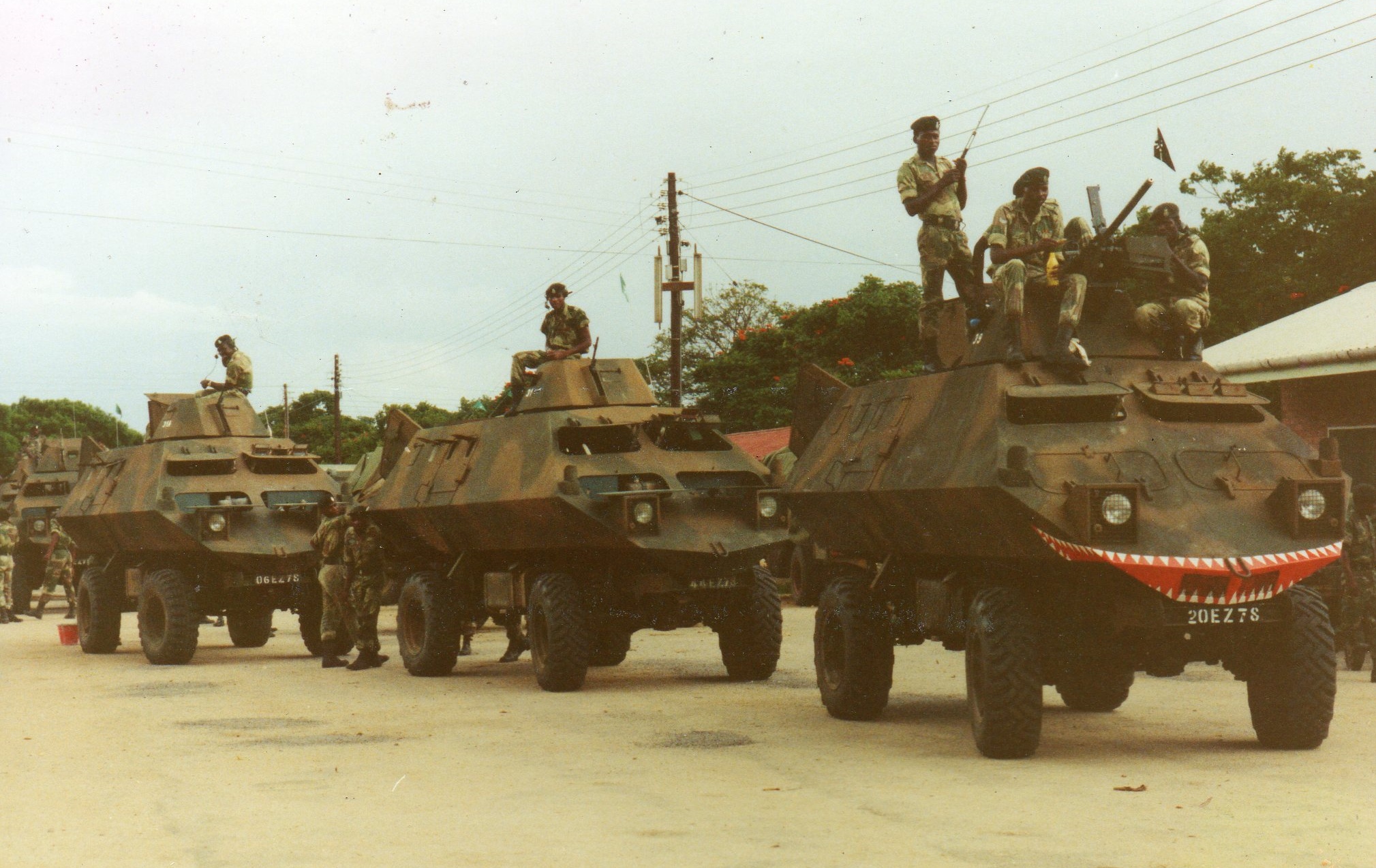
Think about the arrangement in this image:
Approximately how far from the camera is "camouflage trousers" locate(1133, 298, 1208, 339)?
33.0 ft

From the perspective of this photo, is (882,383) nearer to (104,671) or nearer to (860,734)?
(860,734)

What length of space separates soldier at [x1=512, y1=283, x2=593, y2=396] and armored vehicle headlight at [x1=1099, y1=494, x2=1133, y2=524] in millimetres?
7465

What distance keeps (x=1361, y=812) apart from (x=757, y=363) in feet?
122

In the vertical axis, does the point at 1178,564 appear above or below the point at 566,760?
A: above

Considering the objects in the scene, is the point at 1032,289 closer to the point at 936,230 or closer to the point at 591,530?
the point at 936,230

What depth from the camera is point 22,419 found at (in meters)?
72.7

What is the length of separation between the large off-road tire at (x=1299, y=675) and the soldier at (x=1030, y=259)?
1859mm

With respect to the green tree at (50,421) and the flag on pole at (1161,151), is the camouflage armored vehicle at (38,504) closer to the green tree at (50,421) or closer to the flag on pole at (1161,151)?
the flag on pole at (1161,151)

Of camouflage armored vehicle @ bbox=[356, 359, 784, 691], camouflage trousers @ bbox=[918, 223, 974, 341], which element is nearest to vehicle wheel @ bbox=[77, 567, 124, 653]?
camouflage armored vehicle @ bbox=[356, 359, 784, 691]

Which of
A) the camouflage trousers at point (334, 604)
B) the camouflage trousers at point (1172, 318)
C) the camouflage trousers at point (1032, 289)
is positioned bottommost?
the camouflage trousers at point (334, 604)

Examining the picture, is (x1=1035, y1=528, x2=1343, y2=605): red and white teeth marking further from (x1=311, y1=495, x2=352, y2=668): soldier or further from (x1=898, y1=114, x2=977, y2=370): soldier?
(x1=311, y1=495, x2=352, y2=668): soldier

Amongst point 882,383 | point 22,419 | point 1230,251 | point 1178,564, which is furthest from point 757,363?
point 22,419

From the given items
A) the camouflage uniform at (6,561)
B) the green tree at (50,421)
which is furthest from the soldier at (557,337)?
the green tree at (50,421)

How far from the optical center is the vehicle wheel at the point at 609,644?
13.7 m
